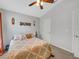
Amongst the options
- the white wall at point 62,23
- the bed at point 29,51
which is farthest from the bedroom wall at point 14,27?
the bed at point 29,51

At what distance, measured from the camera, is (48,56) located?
403 centimetres

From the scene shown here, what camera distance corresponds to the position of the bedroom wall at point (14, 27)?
17.8 ft

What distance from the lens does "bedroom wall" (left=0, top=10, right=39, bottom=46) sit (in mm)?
5418

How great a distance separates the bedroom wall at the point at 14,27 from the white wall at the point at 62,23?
55.9 inches

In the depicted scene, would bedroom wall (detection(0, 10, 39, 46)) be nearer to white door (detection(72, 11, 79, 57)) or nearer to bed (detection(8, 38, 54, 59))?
bed (detection(8, 38, 54, 59))

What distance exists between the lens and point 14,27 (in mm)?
5867

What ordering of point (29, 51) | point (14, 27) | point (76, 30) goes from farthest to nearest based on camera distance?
1. point (14, 27)
2. point (76, 30)
3. point (29, 51)

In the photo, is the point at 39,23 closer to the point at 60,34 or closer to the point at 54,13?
the point at 54,13

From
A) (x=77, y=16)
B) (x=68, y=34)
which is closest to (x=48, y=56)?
(x=68, y=34)

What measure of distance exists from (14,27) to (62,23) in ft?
8.77

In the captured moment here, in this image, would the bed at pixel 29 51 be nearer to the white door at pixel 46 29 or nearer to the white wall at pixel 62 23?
the white wall at pixel 62 23

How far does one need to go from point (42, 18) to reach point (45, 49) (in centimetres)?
392

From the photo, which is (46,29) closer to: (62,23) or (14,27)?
(62,23)

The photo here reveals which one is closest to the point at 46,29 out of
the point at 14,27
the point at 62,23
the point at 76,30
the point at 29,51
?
the point at 62,23
